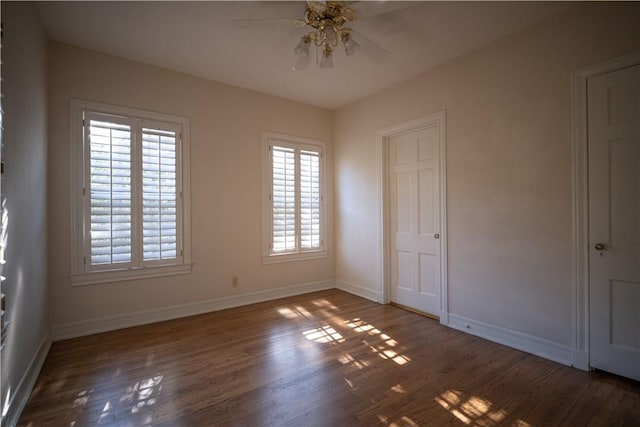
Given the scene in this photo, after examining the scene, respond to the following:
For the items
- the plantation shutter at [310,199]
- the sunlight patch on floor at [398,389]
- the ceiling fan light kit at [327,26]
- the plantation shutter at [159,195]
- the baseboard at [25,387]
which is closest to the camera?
the baseboard at [25,387]

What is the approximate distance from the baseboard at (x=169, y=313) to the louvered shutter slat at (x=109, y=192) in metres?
0.62

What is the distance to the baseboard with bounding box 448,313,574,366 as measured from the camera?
8.19 ft

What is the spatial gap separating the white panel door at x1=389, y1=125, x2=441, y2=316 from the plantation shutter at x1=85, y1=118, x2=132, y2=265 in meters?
3.12

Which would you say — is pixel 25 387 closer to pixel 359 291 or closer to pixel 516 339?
pixel 359 291

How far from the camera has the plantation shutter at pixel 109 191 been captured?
122 inches

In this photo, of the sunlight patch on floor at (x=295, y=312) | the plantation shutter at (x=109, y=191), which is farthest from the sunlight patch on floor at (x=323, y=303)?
the plantation shutter at (x=109, y=191)

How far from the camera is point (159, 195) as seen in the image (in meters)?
3.44

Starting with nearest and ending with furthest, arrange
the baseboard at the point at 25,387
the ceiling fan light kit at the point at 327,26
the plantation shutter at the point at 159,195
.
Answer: the baseboard at the point at 25,387, the ceiling fan light kit at the point at 327,26, the plantation shutter at the point at 159,195

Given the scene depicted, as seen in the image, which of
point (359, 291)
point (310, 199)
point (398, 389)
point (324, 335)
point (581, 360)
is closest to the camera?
point (398, 389)

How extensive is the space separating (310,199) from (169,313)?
2389 mm

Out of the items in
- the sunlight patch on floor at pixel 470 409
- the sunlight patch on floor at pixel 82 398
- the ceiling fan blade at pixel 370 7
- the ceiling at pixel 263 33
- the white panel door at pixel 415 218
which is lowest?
the sunlight patch on floor at pixel 470 409

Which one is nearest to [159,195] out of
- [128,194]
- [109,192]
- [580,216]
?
[128,194]

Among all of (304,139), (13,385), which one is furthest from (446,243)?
(13,385)

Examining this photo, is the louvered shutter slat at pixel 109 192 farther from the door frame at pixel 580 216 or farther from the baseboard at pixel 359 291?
the door frame at pixel 580 216
